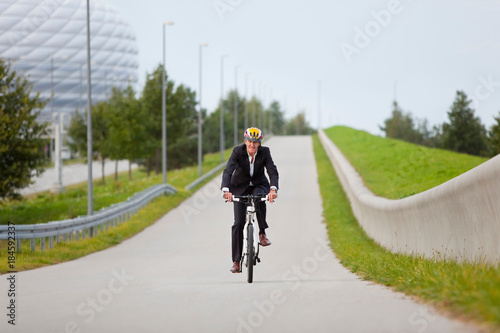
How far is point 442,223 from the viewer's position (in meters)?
10.6

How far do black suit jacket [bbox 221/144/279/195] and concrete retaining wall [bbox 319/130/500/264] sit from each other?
2434 millimetres

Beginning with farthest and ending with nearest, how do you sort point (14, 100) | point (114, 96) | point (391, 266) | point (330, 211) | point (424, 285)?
1. point (114, 96)
2. point (14, 100)
3. point (330, 211)
4. point (391, 266)
5. point (424, 285)

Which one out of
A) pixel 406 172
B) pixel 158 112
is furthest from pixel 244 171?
pixel 158 112

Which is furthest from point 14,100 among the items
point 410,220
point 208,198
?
point 410,220

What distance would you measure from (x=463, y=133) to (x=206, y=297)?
7834 centimetres

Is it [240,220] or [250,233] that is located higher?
[240,220]

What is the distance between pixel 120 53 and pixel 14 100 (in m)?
88.0

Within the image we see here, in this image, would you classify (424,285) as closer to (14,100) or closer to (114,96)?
(14,100)

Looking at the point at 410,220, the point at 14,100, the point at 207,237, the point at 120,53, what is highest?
the point at 120,53

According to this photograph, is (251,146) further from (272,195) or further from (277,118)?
(277,118)

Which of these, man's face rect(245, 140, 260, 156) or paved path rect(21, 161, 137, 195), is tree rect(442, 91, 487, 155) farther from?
man's face rect(245, 140, 260, 156)

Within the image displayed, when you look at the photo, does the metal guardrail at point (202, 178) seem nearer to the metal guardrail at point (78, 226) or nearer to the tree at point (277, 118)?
the metal guardrail at point (78, 226)

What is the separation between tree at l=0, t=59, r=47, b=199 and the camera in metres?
28.8

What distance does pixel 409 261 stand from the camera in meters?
10.5
